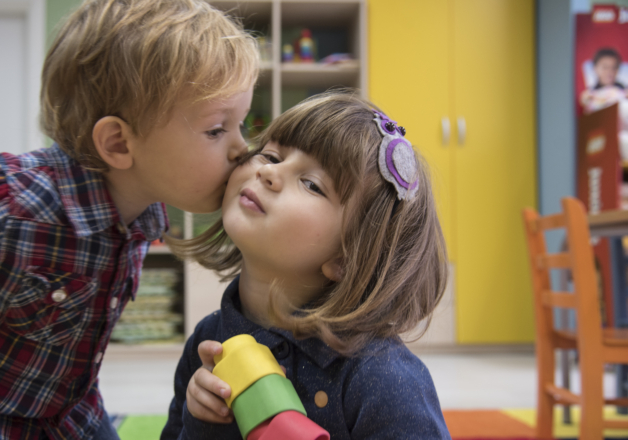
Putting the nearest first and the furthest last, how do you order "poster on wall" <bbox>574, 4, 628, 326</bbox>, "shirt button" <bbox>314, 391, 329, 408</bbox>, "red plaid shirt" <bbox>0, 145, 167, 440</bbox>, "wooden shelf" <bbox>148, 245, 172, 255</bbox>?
"shirt button" <bbox>314, 391, 329, 408</bbox> < "red plaid shirt" <bbox>0, 145, 167, 440</bbox> < "poster on wall" <bbox>574, 4, 628, 326</bbox> < "wooden shelf" <bbox>148, 245, 172, 255</bbox>

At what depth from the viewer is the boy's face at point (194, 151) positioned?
833 millimetres

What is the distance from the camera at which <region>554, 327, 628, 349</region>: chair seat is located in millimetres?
1470

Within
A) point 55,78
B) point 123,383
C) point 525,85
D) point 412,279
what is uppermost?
point 525,85

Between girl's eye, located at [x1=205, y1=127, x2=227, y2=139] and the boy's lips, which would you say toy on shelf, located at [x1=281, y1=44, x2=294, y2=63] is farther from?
the boy's lips

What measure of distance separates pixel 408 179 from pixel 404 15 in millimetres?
2768

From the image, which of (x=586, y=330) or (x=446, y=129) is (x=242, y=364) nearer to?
(x=586, y=330)

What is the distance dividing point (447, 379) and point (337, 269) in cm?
187

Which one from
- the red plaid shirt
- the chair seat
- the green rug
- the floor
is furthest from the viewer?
the floor

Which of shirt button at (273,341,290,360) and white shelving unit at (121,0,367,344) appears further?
white shelving unit at (121,0,367,344)

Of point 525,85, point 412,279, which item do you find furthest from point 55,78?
point 525,85

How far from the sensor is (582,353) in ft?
4.88

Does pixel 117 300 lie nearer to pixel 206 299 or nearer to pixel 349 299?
pixel 349 299

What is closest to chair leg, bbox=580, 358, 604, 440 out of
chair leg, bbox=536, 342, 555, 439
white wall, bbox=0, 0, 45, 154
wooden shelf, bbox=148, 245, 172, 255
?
chair leg, bbox=536, 342, 555, 439

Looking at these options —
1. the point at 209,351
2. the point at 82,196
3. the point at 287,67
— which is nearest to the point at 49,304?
the point at 82,196
